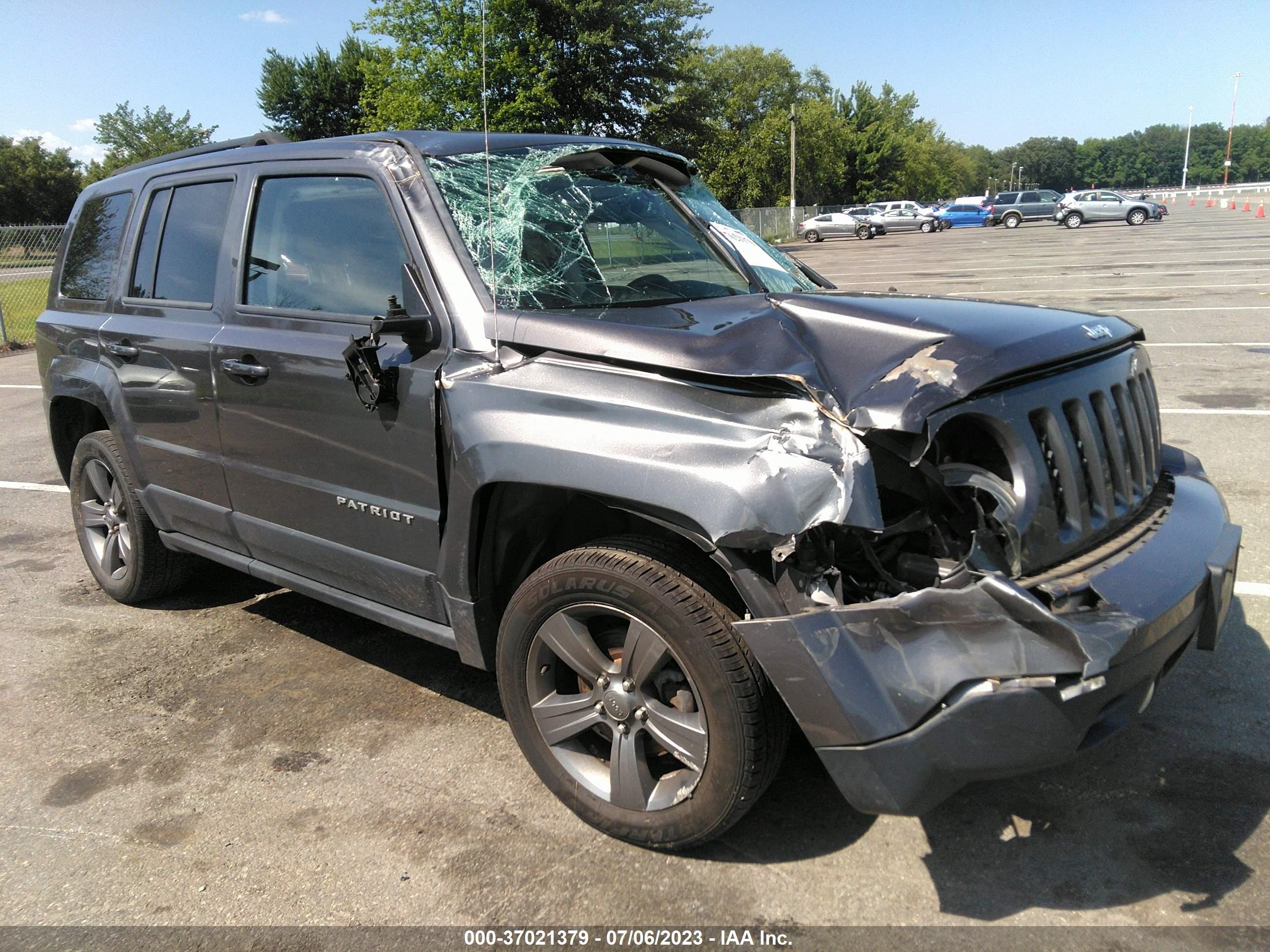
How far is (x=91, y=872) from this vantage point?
275 centimetres

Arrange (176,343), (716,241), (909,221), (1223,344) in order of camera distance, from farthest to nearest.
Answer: (909,221) → (1223,344) → (176,343) → (716,241)

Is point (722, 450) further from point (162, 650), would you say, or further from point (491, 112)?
point (491, 112)

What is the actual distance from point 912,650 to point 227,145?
3844 millimetres

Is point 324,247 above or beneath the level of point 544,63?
beneath

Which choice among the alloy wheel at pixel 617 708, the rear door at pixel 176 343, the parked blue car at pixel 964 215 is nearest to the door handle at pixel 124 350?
the rear door at pixel 176 343

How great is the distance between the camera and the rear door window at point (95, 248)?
4453mm

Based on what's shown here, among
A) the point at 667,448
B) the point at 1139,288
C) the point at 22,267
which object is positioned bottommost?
the point at 1139,288

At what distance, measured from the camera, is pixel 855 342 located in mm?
2523

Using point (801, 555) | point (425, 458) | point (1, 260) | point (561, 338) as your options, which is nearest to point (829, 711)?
point (801, 555)

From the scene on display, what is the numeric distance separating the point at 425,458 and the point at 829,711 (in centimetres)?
146

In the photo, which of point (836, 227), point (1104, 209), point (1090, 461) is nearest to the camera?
point (1090, 461)

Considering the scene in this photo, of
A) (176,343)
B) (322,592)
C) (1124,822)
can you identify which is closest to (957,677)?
(1124,822)

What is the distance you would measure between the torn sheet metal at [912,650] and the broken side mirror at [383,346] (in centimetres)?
137

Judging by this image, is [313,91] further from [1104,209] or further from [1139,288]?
[1139,288]
